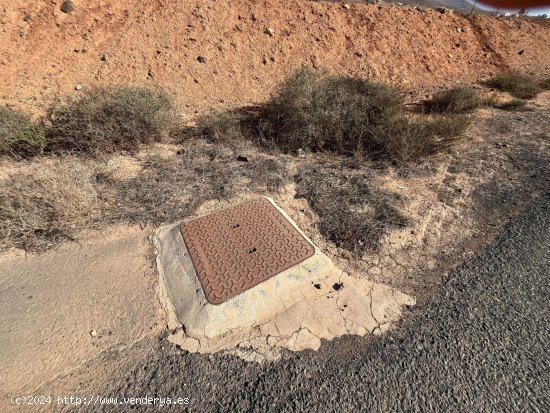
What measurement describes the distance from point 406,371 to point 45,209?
3.49 m

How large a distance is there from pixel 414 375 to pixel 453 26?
31.4ft

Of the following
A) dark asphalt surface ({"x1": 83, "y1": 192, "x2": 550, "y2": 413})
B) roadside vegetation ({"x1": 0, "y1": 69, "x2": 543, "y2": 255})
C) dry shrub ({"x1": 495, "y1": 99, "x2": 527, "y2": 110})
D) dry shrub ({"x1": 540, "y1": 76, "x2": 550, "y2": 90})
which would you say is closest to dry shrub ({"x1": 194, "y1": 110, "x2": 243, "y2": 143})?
roadside vegetation ({"x1": 0, "y1": 69, "x2": 543, "y2": 255})

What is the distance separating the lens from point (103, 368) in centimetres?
209

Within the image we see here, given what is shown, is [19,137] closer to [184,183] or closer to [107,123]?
[107,123]

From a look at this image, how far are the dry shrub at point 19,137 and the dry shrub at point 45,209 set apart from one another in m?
0.82

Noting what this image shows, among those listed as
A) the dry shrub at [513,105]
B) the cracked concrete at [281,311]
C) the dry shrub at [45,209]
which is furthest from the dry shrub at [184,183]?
the dry shrub at [513,105]

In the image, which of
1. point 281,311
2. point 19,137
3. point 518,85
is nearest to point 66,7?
point 19,137

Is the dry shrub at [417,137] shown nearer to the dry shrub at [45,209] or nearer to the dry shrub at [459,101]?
the dry shrub at [459,101]

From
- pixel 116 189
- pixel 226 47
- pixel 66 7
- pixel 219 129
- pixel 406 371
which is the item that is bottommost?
pixel 406 371

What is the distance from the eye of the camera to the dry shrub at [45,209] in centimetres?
295

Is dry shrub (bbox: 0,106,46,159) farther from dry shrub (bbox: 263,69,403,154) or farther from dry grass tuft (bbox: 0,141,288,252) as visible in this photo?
dry shrub (bbox: 263,69,403,154)

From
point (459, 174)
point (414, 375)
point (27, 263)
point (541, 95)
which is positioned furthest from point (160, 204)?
point (541, 95)

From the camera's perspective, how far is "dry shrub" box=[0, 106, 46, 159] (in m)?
3.99

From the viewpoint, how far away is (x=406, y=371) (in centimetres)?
205
